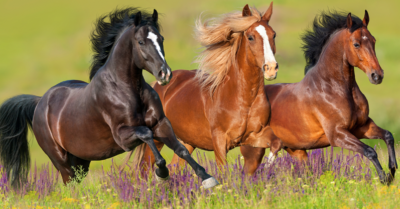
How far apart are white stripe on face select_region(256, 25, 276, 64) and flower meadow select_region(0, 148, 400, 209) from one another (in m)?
1.24

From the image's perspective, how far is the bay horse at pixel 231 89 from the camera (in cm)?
622

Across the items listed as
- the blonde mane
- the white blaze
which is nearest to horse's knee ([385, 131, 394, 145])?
the white blaze

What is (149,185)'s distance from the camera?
5238 mm

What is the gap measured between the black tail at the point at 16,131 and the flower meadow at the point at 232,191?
94 cm

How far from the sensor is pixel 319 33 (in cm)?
742

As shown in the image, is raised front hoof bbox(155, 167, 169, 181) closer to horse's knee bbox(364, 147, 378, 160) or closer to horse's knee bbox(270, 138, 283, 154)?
horse's knee bbox(270, 138, 283, 154)

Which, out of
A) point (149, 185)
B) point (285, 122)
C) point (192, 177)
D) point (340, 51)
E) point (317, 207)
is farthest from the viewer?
point (285, 122)

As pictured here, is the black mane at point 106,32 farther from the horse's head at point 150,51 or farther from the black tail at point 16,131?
the black tail at point 16,131

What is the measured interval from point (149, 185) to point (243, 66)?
2.14m

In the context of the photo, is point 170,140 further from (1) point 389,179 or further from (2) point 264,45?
(1) point 389,179

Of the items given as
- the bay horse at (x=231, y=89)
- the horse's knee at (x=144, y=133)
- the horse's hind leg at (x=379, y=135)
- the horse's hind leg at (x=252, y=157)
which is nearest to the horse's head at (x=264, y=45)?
the bay horse at (x=231, y=89)

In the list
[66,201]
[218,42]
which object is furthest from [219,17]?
[66,201]

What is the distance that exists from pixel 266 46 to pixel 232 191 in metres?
1.77

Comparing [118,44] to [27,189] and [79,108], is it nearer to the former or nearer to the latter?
[79,108]
